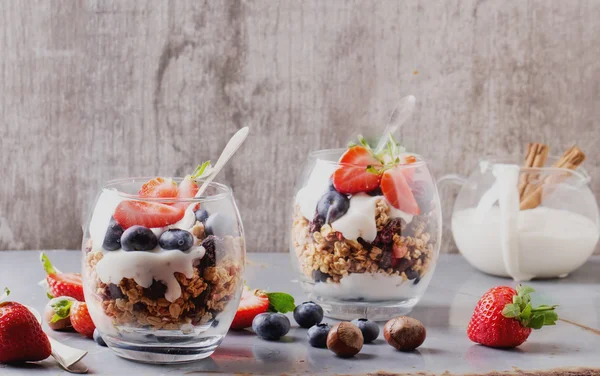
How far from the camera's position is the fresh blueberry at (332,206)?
4.14 feet

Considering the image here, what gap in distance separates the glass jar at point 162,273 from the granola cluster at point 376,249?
0.20m

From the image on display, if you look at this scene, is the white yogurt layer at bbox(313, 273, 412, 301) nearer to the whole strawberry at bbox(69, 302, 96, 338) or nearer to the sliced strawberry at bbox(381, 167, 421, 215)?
the sliced strawberry at bbox(381, 167, 421, 215)

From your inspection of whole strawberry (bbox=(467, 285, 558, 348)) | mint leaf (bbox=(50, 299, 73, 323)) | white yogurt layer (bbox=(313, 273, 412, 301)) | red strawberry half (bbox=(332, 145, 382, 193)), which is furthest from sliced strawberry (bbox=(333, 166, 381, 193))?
mint leaf (bbox=(50, 299, 73, 323))

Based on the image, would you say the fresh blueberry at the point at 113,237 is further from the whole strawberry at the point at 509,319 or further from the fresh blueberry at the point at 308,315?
the whole strawberry at the point at 509,319

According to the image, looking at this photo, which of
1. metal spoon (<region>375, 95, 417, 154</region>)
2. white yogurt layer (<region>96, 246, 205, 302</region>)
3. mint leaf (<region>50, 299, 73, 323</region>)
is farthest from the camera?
metal spoon (<region>375, 95, 417, 154</region>)

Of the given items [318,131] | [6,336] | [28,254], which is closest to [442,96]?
[318,131]

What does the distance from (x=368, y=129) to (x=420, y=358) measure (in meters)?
0.76

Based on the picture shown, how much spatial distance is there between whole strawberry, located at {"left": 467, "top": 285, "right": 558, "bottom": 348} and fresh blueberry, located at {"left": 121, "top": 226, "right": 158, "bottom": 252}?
0.51m

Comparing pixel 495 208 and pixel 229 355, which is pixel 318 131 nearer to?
pixel 495 208

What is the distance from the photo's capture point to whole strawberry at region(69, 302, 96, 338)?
47.6 inches

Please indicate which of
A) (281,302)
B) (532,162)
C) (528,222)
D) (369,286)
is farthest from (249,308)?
(532,162)

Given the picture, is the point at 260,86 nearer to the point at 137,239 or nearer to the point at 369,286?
the point at 369,286

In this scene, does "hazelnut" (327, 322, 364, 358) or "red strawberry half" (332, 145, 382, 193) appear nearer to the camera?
"hazelnut" (327, 322, 364, 358)

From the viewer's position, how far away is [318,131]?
1812 mm
